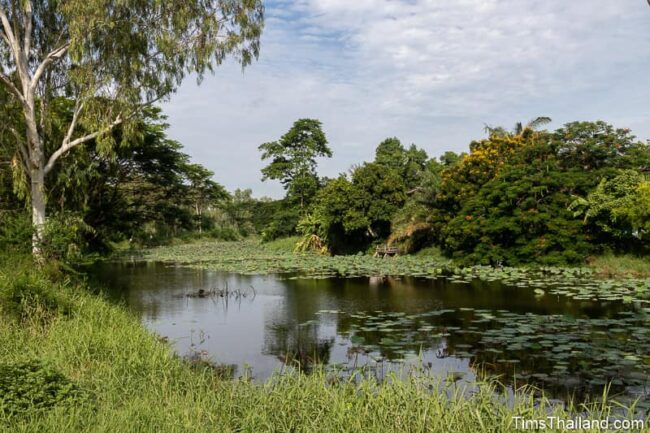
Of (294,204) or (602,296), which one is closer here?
(602,296)

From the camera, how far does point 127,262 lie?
31.2 metres

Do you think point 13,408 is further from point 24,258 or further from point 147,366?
point 24,258

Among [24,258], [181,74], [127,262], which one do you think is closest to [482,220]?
[181,74]

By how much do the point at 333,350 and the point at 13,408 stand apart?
546 centimetres

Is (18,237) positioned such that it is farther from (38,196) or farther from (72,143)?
(72,143)

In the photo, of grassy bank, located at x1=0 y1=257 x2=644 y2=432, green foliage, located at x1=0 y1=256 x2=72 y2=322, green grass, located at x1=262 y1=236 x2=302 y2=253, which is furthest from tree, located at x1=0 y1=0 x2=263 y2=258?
green grass, located at x1=262 y1=236 x2=302 y2=253

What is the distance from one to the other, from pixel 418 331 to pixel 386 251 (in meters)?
17.9

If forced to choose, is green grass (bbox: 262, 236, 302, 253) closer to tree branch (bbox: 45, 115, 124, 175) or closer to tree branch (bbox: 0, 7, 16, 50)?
tree branch (bbox: 45, 115, 124, 175)

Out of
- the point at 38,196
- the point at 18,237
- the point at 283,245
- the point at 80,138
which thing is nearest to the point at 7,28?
the point at 80,138

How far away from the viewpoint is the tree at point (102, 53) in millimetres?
12805

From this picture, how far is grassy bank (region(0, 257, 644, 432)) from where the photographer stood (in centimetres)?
447

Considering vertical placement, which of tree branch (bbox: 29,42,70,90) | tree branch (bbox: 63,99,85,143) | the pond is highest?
tree branch (bbox: 29,42,70,90)

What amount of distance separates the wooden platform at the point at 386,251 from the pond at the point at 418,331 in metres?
9.96

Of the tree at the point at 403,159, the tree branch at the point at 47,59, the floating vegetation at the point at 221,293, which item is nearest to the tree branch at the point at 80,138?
the tree branch at the point at 47,59
